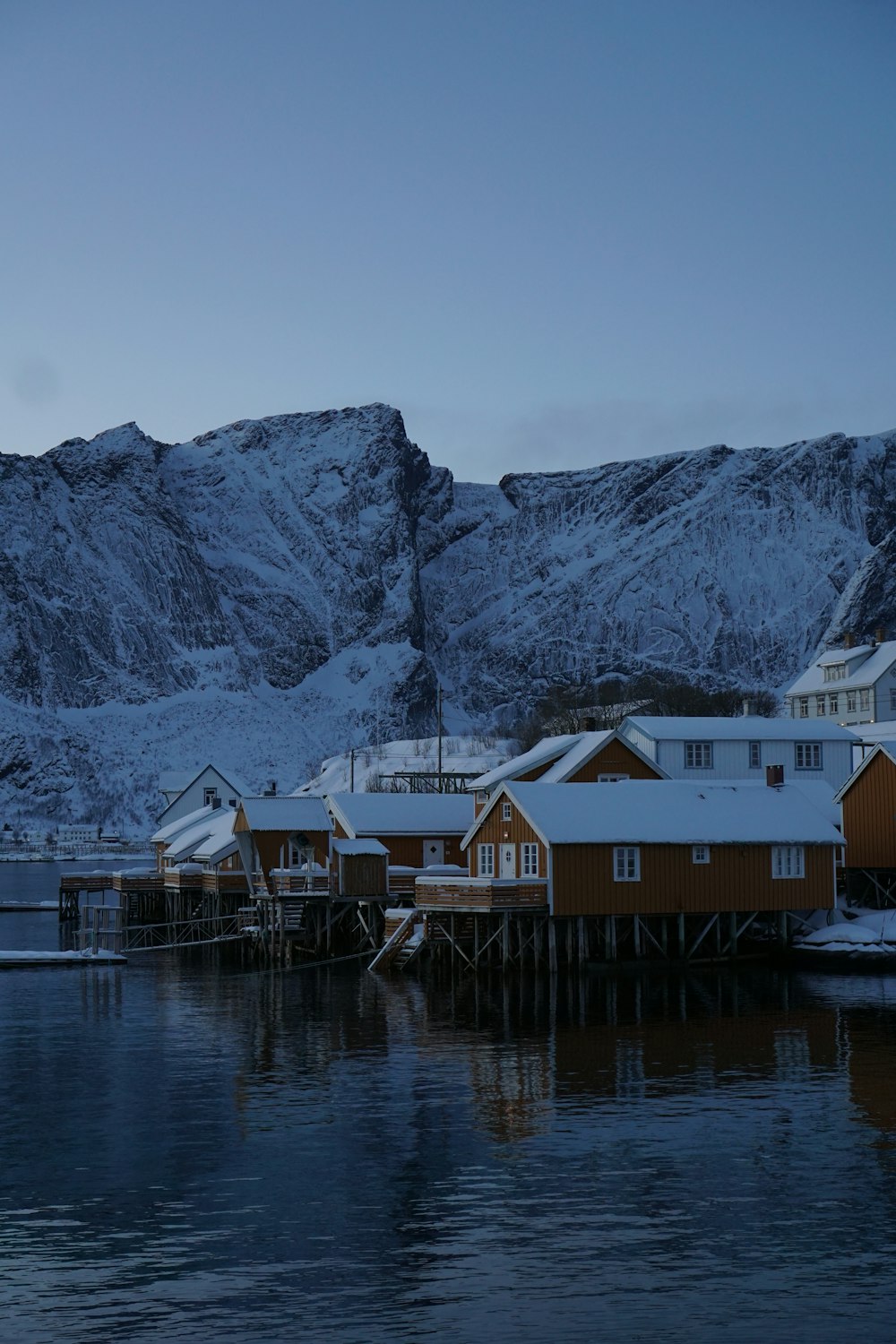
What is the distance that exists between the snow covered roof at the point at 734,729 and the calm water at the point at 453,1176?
1137 inches

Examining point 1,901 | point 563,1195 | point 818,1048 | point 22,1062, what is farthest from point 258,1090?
point 1,901

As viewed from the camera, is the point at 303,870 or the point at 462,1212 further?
the point at 303,870

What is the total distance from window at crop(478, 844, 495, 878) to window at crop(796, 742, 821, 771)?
21.4 meters

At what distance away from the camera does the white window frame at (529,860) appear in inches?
2089

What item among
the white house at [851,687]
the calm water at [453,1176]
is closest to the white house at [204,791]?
the white house at [851,687]

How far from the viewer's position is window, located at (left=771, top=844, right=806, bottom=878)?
5546 centimetres

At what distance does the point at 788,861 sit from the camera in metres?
55.8

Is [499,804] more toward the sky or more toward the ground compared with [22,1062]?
more toward the sky

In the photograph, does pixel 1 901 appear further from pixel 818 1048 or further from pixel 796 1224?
pixel 796 1224

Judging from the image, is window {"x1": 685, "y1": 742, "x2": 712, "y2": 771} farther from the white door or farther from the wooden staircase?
the wooden staircase

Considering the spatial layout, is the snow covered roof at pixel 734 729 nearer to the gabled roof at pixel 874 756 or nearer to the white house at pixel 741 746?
the white house at pixel 741 746

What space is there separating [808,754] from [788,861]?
688 inches

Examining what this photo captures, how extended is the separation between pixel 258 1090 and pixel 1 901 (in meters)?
74.8

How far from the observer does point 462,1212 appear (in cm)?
2169
